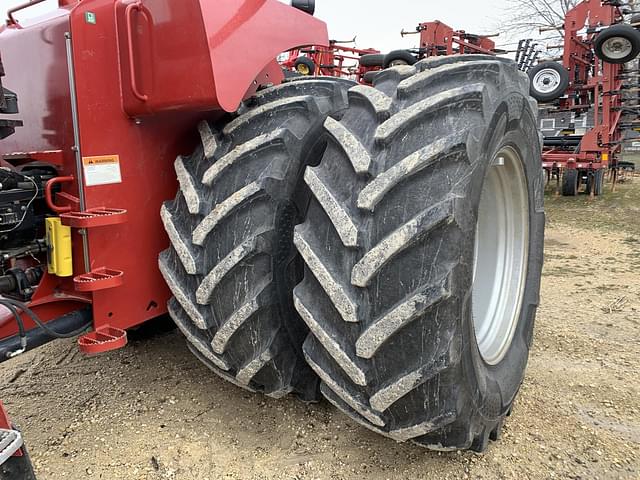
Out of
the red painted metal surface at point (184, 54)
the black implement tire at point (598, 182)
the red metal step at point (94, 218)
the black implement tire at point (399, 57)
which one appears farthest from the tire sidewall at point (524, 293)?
the black implement tire at point (399, 57)

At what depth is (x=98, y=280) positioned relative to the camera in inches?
68.5

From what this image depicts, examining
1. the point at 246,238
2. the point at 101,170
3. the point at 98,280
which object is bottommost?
the point at 98,280

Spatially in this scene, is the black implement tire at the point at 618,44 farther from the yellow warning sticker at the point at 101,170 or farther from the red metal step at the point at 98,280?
the red metal step at the point at 98,280

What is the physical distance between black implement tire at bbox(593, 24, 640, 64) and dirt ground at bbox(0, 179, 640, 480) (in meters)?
7.27

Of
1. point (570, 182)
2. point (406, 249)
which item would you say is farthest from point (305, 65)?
point (406, 249)

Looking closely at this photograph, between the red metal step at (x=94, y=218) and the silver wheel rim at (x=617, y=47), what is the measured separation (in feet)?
31.0

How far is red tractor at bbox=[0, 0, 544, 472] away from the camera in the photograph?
60.3 inches

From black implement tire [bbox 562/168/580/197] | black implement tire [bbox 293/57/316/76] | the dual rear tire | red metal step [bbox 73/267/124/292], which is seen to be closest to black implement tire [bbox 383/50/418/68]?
black implement tire [bbox 293/57/316/76]

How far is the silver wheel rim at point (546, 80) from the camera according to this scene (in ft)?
32.4

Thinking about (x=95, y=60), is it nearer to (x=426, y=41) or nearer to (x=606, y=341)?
(x=606, y=341)

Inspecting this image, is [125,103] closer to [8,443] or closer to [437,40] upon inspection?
[8,443]

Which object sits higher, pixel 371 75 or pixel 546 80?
pixel 546 80

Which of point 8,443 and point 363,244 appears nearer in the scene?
point 8,443

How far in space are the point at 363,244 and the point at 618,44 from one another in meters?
9.35
